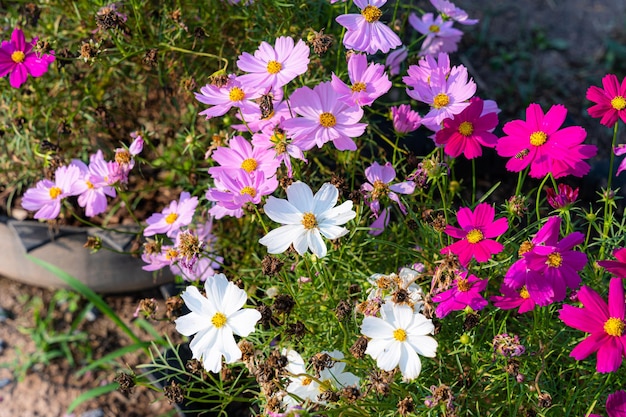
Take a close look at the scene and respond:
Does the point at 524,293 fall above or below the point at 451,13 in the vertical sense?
below

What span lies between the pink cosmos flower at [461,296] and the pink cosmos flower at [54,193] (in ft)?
2.45

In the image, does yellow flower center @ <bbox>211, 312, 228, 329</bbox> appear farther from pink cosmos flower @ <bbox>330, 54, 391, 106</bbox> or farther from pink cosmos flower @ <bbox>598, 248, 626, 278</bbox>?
pink cosmos flower @ <bbox>598, 248, 626, 278</bbox>

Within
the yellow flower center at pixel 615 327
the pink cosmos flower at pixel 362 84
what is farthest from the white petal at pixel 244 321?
the yellow flower center at pixel 615 327

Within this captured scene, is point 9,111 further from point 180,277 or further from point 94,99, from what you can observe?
point 180,277

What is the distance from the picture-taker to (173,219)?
139 centimetres

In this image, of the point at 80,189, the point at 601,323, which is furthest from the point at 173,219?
the point at 601,323

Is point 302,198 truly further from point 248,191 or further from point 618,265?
point 618,265

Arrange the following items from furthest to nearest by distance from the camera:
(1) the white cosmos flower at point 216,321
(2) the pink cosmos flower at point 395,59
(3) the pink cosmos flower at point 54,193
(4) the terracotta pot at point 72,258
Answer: (4) the terracotta pot at point 72,258
(2) the pink cosmos flower at point 395,59
(3) the pink cosmos flower at point 54,193
(1) the white cosmos flower at point 216,321

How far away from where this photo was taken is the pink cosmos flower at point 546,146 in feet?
3.56

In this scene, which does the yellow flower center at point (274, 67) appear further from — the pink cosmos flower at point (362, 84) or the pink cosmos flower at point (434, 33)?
the pink cosmos flower at point (434, 33)

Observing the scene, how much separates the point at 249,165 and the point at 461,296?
430mm

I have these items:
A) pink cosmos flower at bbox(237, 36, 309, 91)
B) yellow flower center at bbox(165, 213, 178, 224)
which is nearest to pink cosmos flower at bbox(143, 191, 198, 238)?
yellow flower center at bbox(165, 213, 178, 224)

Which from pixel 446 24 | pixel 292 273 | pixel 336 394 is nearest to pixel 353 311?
pixel 336 394

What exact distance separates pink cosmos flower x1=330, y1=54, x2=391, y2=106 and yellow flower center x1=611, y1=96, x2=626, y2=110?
13.6 inches
